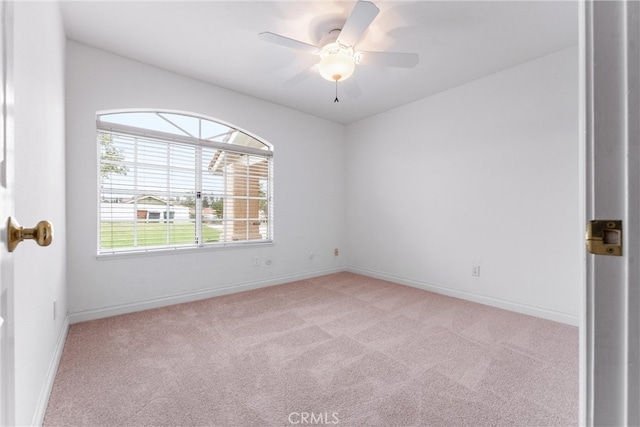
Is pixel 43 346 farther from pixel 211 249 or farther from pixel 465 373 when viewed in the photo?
pixel 465 373

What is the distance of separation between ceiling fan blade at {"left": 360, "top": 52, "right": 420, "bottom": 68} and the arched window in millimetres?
1930

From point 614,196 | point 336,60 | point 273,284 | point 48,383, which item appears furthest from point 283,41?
point 273,284

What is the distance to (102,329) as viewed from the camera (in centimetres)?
239

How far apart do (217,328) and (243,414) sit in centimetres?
113

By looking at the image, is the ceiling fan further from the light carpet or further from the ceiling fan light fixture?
the light carpet

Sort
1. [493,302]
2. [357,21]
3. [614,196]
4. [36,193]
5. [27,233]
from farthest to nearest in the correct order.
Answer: [493,302], [357,21], [36,193], [27,233], [614,196]

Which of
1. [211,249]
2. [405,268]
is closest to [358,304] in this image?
[405,268]

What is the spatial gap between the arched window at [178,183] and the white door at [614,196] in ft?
10.9

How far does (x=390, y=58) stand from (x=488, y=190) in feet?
5.93

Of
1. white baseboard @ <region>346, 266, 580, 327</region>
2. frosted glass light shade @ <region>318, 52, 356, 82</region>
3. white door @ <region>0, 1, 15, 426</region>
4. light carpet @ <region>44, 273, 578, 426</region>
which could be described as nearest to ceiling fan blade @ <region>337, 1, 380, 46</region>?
frosted glass light shade @ <region>318, 52, 356, 82</region>

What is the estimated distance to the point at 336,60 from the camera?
84.3 inches

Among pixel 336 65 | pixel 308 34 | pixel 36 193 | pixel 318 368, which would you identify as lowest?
pixel 318 368

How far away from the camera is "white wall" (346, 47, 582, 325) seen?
8.55 ft

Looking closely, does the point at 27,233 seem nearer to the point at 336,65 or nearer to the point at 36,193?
the point at 36,193
